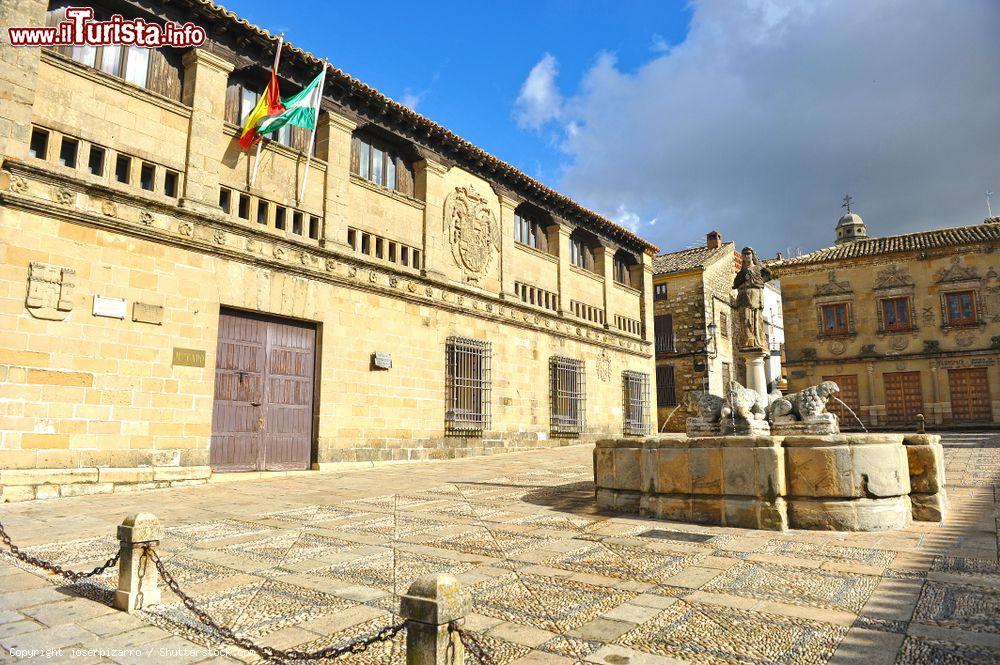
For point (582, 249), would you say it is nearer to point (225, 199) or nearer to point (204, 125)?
point (225, 199)

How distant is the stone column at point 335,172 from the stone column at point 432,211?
2548mm

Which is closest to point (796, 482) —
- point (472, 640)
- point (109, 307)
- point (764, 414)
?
point (764, 414)

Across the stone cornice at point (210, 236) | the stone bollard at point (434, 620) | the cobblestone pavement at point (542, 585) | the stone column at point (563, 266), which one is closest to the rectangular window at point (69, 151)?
the stone cornice at point (210, 236)

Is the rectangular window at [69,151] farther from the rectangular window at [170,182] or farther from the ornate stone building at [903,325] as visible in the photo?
the ornate stone building at [903,325]

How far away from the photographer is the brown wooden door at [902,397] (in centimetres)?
2661

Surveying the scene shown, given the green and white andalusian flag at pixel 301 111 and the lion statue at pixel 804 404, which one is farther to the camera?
the green and white andalusian flag at pixel 301 111

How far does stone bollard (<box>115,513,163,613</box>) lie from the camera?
12.8 ft

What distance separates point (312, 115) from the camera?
1273cm

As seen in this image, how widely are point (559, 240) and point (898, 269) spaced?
17.5 meters

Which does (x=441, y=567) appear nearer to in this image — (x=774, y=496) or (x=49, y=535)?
(x=774, y=496)

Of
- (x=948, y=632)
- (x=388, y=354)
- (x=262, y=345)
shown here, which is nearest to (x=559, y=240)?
(x=388, y=354)

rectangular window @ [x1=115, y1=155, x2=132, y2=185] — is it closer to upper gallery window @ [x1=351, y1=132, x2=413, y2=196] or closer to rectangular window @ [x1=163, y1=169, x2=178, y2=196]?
rectangular window @ [x1=163, y1=169, x2=178, y2=196]

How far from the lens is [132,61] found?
11047 mm

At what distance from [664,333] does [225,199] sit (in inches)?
949
